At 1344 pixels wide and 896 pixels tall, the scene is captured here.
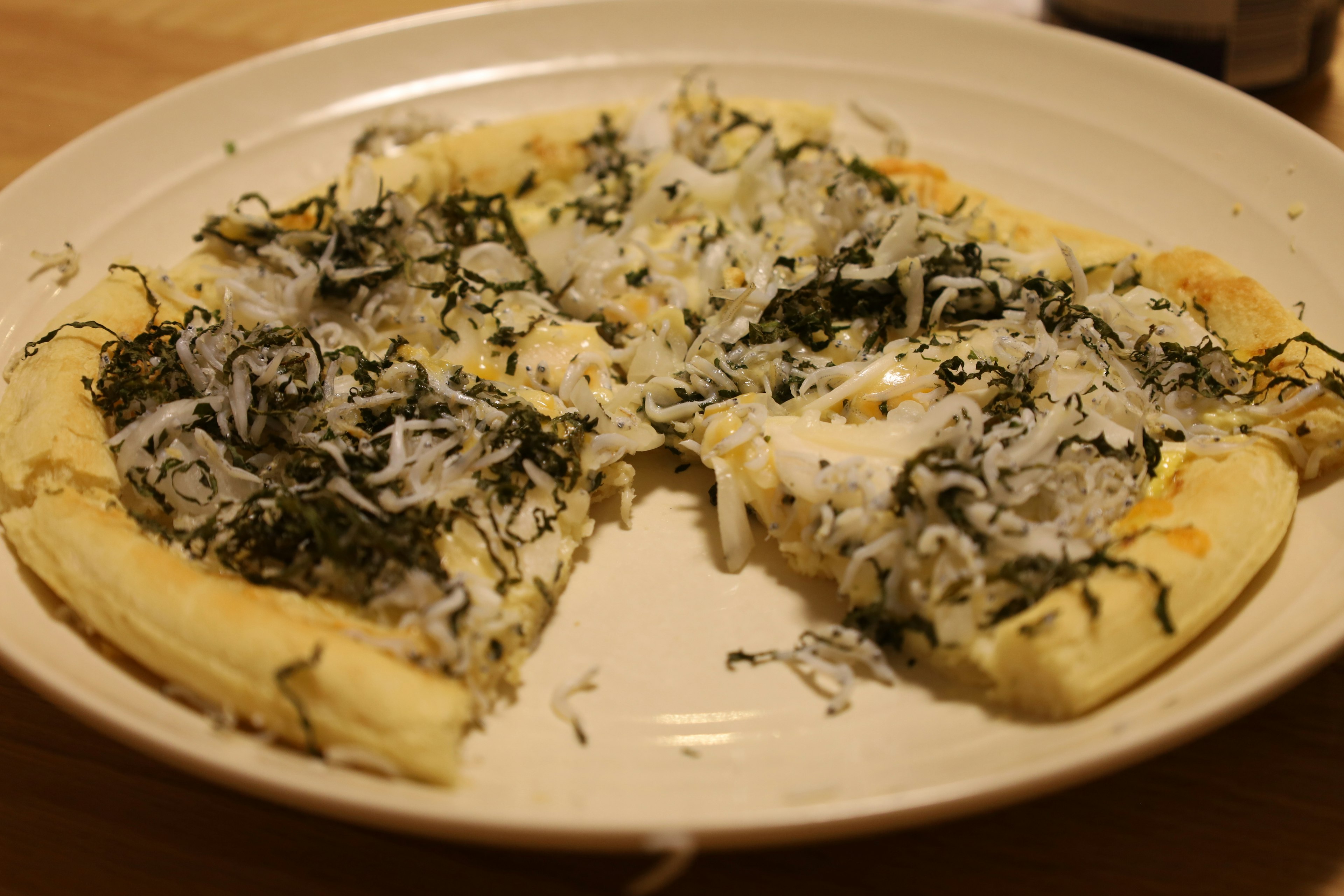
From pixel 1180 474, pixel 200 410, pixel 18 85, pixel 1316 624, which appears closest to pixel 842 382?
pixel 1180 474

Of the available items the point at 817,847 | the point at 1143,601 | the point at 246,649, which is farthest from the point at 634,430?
the point at 1143,601

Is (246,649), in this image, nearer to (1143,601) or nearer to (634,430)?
(634,430)

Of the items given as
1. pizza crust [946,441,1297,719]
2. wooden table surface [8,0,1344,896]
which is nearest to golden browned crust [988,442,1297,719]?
pizza crust [946,441,1297,719]

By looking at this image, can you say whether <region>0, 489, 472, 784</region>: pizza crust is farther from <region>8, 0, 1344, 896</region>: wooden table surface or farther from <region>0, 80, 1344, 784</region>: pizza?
<region>8, 0, 1344, 896</region>: wooden table surface

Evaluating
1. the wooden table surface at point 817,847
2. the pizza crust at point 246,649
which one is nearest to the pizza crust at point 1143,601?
the wooden table surface at point 817,847

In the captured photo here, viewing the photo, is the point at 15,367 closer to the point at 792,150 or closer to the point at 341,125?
the point at 341,125
